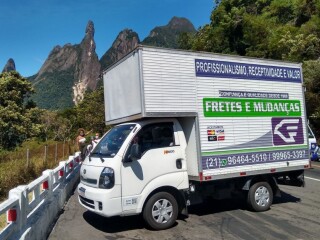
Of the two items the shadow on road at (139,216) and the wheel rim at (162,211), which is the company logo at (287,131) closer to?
the shadow on road at (139,216)

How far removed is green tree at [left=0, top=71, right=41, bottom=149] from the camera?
33.1 m

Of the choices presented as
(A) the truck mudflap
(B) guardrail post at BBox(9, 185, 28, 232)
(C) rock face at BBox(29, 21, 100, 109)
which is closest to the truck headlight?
(B) guardrail post at BBox(9, 185, 28, 232)

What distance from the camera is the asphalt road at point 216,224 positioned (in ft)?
23.1

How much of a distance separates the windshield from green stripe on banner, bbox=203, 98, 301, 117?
175cm

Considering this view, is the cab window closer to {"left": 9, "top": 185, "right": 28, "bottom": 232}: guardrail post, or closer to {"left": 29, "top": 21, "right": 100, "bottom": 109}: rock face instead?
{"left": 9, "top": 185, "right": 28, "bottom": 232}: guardrail post

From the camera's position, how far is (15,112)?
113 ft

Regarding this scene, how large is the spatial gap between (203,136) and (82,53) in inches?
7115

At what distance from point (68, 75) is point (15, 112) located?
511 feet

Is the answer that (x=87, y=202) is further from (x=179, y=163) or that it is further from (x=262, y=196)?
(x=262, y=196)

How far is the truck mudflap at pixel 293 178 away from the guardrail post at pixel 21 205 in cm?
605

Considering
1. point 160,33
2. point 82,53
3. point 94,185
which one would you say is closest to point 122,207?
point 94,185

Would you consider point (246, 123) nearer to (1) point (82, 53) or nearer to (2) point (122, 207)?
(2) point (122, 207)

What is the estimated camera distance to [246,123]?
8.62m

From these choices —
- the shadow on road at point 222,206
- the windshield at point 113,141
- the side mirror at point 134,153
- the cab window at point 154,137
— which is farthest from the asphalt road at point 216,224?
the cab window at point 154,137
